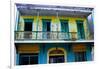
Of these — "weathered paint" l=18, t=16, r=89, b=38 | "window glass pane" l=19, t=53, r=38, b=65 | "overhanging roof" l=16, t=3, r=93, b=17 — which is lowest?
"window glass pane" l=19, t=53, r=38, b=65

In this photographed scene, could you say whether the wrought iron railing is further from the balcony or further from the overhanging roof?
the overhanging roof

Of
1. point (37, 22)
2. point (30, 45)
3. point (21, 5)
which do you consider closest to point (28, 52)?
point (30, 45)

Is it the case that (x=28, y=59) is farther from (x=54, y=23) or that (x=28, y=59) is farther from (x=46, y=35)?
(x=54, y=23)

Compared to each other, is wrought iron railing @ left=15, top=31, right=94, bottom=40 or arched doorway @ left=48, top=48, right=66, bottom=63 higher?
wrought iron railing @ left=15, top=31, right=94, bottom=40

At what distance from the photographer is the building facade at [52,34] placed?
4.39ft

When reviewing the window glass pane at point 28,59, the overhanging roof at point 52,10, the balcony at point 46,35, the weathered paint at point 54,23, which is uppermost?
the overhanging roof at point 52,10

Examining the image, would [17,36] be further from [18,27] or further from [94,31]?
[94,31]

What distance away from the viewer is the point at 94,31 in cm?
145

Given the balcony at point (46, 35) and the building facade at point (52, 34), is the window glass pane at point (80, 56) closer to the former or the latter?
the building facade at point (52, 34)

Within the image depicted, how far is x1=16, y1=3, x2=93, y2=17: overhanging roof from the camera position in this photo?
1.35 meters

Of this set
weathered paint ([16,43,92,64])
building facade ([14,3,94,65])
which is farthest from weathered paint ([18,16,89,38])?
weathered paint ([16,43,92,64])

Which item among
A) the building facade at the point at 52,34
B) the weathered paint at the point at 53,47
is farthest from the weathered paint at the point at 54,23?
the weathered paint at the point at 53,47

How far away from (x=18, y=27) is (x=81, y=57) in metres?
0.64

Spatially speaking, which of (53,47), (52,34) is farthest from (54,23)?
(53,47)
